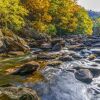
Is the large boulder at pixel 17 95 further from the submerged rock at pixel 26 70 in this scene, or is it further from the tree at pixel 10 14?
the tree at pixel 10 14

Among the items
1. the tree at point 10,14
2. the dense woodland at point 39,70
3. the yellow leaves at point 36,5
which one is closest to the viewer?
the dense woodland at point 39,70

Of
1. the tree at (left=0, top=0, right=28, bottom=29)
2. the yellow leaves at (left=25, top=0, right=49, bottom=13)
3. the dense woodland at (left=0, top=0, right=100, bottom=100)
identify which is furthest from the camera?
the yellow leaves at (left=25, top=0, right=49, bottom=13)

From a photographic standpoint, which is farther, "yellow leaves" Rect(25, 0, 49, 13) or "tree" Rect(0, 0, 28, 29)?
"yellow leaves" Rect(25, 0, 49, 13)

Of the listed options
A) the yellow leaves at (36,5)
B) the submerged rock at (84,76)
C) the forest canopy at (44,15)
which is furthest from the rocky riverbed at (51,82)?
the yellow leaves at (36,5)

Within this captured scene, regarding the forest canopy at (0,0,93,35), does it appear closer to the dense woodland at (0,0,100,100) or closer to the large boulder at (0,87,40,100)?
the dense woodland at (0,0,100,100)

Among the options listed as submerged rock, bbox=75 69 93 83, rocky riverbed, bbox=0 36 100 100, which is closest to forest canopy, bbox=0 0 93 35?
rocky riverbed, bbox=0 36 100 100

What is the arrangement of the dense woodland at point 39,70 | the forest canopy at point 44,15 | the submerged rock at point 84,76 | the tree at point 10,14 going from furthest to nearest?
the forest canopy at point 44,15
the tree at point 10,14
the submerged rock at point 84,76
the dense woodland at point 39,70

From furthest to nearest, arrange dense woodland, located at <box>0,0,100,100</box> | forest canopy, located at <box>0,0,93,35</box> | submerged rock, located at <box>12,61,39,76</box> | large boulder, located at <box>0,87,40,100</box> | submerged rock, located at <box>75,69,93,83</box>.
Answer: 1. forest canopy, located at <box>0,0,93,35</box>
2. submerged rock, located at <box>12,61,39,76</box>
3. submerged rock, located at <box>75,69,93,83</box>
4. dense woodland, located at <box>0,0,100,100</box>
5. large boulder, located at <box>0,87,40,100</box>

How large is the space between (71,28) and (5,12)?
36.8 metres

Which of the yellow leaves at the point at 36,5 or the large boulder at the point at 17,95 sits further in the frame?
the yellow leaves at the point at 36,5

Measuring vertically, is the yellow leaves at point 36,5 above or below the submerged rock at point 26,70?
above

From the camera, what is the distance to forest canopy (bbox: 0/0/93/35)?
164 ft

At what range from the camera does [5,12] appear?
47000 millimetres

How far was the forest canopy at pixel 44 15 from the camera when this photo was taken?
49938mm
